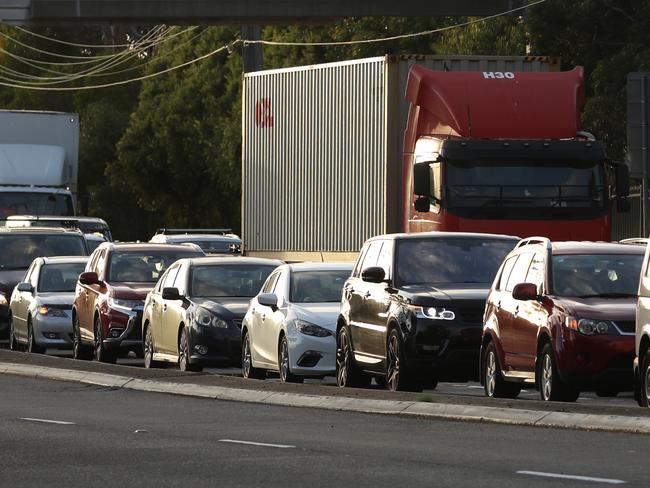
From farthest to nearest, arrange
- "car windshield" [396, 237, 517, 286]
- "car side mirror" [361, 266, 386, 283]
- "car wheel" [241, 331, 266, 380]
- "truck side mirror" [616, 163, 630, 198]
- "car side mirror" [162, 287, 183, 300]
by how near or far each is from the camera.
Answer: "truck side mirror" [616, 163, 630, 198]
"car side mirror" [162, 287, 183, 300]
"car wheel" [241, 331, 266, 380]
"car windshield" [396, 237, 517, 286]
"car side mirror" [361, 266, 386, 283]

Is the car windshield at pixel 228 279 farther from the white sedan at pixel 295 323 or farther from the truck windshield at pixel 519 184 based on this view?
the truck windshield at pixel 519 184

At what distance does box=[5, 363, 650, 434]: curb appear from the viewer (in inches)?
608

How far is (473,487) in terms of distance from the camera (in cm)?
1123

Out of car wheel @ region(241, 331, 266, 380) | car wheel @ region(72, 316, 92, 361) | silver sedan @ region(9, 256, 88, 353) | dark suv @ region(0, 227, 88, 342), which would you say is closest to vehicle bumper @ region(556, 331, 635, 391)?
car wheel @ region(241, 331, 266, 380)

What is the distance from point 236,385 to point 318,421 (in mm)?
3997

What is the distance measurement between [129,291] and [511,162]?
5.66 meters

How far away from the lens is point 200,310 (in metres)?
24.6

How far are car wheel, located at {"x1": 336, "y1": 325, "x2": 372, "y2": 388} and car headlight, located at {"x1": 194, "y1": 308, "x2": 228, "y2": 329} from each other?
10.0ft

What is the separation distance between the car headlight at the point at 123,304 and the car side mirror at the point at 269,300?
5.77 m

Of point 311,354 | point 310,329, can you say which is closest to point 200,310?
point 310,329

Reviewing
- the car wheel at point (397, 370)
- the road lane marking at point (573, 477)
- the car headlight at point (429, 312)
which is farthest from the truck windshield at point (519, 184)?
Result: the road lane marking at point (573, 477)

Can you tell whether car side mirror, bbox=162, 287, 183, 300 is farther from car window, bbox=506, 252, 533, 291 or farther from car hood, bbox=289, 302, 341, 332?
car window, bbox=506, 252, 533, 291

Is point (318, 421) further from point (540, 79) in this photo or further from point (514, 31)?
point (514, 31)

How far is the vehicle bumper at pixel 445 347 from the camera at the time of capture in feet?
64.8
